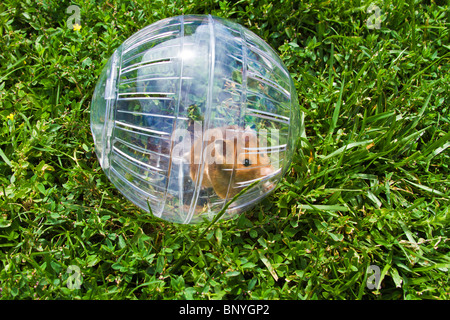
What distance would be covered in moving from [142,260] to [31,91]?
1.36 m

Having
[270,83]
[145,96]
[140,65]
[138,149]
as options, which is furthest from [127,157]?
[270,83]

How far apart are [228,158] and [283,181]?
1.89 ft

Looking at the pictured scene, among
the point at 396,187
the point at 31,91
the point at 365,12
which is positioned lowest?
the point at 396,187

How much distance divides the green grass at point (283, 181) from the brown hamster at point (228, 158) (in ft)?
1.11

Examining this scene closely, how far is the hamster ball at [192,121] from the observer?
1.91 m

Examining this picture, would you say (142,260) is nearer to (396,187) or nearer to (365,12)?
(396,187)

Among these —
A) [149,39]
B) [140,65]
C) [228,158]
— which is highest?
[149,39]

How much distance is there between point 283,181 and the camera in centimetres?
242

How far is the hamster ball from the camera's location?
1913 millimetres

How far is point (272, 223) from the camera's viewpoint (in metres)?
2.36

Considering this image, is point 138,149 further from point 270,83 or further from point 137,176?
point 270,83

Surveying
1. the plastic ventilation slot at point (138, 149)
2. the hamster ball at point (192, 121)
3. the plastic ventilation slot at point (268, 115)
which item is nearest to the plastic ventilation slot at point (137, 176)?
the hamster ball at point (192, 121)

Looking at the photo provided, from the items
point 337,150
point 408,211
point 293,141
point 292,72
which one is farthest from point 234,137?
point 408,211

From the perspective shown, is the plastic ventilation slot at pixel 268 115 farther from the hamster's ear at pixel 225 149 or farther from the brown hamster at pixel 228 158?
the hamster's ear at pixel 225 149
